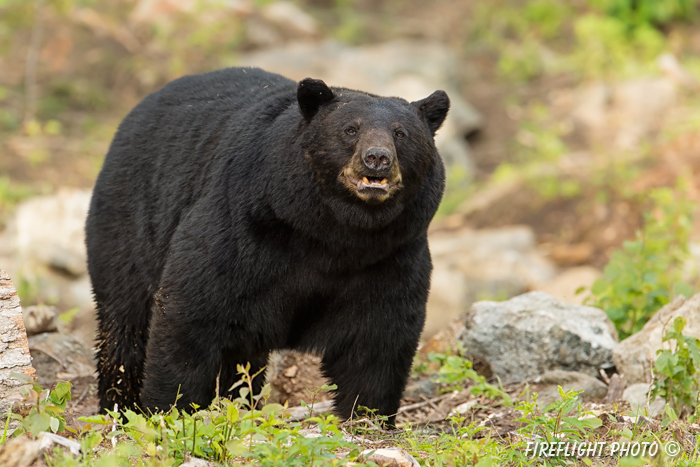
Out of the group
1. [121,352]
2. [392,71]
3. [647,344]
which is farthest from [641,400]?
[392,71]

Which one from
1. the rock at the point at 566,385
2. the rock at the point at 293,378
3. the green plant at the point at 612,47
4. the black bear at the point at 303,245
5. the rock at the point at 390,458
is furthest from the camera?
the green plant at the point at 612,47

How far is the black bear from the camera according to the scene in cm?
443

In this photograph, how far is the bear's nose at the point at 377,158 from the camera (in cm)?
420

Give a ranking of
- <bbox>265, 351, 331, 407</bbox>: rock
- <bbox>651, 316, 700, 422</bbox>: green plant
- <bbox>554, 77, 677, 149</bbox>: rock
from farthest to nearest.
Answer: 1. <bbox>554, 77, 677, 149</bbox>: rock
2. <bbox>265, 351, 331, 407</bbox>: rock
3. <bbox>651, 316, 700, 422</bbox>: green plant

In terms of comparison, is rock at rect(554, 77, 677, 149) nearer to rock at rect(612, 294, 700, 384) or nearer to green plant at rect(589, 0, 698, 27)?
green plant at rect(589, 0, 698, 27)

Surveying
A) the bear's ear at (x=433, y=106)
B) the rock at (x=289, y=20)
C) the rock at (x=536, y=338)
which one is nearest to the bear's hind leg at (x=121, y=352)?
the bear's ear at (x=433, y=106)

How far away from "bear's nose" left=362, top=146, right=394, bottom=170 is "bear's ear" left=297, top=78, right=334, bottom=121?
55cm

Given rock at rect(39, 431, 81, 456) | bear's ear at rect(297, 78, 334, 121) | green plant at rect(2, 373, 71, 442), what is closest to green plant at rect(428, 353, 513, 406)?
bear's ear at rect(297, 78, 334, 121)

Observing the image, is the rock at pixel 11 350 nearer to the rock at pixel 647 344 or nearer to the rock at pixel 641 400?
the rock at pixel 641 400

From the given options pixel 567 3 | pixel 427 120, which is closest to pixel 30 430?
pixel 427 120

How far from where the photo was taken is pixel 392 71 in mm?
15891

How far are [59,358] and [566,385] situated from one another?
373cm

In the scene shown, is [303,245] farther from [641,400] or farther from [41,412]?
[641,400]

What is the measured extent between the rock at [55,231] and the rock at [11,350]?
19.9 ft
